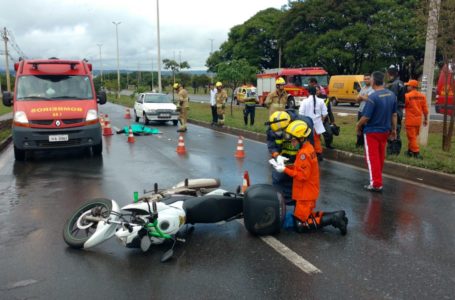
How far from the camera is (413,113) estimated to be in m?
9.21

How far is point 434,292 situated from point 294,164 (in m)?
1.98

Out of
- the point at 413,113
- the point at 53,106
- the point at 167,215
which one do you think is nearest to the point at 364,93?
the point at 413,113

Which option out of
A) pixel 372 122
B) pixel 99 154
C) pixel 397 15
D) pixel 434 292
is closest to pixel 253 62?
pixel 397 15

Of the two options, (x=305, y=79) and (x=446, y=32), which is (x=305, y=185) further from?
(x=305, y=79)

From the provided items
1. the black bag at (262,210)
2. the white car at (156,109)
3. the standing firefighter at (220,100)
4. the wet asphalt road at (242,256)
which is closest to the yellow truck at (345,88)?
→ the white car at (156,109)

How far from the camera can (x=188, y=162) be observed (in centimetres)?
1008

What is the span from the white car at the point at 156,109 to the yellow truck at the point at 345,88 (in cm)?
1573

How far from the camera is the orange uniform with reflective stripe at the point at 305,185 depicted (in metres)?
4.93

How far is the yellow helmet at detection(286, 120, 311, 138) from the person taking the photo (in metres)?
4.96

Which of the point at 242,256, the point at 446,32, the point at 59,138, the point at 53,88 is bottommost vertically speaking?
the point at 242,256

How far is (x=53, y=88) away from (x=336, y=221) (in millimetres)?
8091

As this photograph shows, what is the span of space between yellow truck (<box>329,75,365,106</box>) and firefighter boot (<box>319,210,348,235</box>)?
27680mm

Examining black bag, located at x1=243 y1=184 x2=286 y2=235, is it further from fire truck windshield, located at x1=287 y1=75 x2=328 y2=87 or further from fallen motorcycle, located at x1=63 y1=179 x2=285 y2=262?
fire truck windshield, located at x1=287 y1=75 x2=328 y2=87

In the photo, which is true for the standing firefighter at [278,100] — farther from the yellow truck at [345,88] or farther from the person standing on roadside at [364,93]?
the yellow truck at [345,88]
